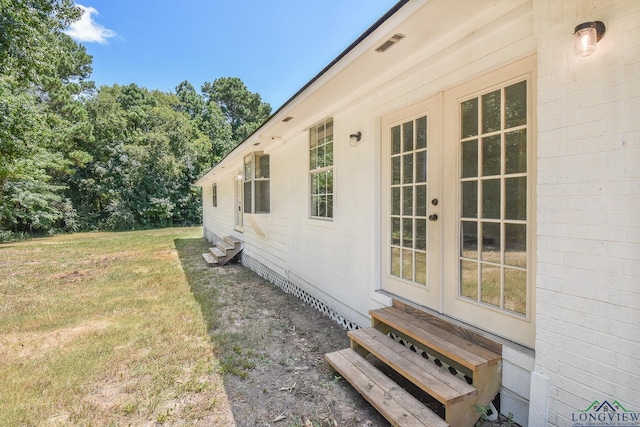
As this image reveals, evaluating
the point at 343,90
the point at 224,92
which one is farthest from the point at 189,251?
the point at 224,92

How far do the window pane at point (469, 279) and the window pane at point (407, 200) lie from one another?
72 centimetres

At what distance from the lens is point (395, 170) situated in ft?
10.4

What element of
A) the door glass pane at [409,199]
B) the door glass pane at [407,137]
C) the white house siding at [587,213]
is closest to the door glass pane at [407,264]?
the door glass pane at [409,199]

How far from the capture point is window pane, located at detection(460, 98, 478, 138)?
2375 millimetres

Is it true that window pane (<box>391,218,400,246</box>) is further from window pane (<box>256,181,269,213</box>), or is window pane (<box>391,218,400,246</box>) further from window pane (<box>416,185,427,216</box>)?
window pane (<box>256,181,269,213</box>)

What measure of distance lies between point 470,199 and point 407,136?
3.01 ft

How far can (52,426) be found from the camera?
7.38 feet

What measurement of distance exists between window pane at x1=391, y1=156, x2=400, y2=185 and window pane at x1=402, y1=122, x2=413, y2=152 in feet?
0.47

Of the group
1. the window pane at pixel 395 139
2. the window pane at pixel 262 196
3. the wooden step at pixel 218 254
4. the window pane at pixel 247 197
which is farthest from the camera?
the wooden step at pixel 218 254

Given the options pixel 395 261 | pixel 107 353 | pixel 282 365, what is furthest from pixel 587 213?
pixel 107 353

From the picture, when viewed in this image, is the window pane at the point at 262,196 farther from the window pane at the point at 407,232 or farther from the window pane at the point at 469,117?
the window pane at the point at 469,117

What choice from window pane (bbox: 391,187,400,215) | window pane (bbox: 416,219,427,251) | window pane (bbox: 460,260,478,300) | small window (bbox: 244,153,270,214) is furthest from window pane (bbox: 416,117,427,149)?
small window (bbox: 244,153,270,214)

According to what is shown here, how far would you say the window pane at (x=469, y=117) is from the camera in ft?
7.79

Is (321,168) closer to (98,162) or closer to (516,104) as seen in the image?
(516,104)
